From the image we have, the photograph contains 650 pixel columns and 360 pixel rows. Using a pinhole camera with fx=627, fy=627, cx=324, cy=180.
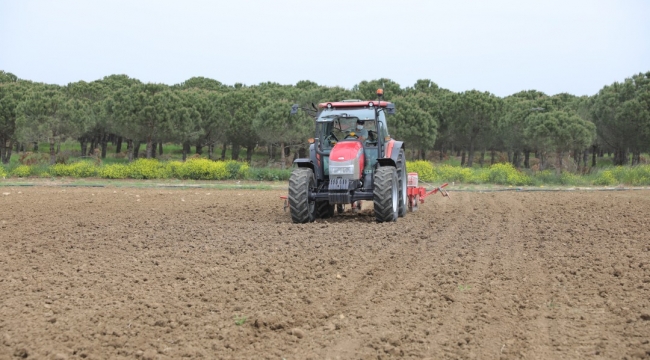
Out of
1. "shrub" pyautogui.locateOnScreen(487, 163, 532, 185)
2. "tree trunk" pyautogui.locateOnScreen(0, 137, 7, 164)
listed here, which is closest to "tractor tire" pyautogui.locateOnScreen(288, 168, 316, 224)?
"shrub" pyautogui.locateOnScreen(487, 163, 532, 185)

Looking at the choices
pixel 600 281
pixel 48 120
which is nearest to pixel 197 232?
pixel 600 281

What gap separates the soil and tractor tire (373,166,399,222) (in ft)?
1.53

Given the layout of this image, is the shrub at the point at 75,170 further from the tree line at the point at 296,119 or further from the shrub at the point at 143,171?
the tree line at the point at 296,119

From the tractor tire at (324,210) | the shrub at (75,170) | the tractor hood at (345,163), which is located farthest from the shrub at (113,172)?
the tractor hood at (345,163)

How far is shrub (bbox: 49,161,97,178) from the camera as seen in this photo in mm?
27656

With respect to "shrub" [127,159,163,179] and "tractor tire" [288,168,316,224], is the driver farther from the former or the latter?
"shrub" [127,159,163,179]

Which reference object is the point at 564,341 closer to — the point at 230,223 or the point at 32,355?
the point at 32,355

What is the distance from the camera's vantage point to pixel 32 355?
467 centimetres

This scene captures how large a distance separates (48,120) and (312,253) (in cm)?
2944

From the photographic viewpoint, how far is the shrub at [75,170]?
27.7 m

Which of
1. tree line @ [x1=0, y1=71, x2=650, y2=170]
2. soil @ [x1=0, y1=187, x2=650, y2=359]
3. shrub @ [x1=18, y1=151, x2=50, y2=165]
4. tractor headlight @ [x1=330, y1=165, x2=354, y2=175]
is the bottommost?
soil @ [x1=0, y1=187, x2=650, y2=359]

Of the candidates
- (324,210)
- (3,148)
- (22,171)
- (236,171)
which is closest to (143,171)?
(236,171)

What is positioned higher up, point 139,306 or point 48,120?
point 48,120

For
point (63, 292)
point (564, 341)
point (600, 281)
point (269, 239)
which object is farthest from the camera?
point (269, 239)
